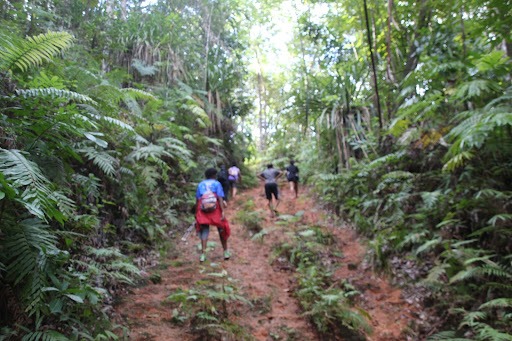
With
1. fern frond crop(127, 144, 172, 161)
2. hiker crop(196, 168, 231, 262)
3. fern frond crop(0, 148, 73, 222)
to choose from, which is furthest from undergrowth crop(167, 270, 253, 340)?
fern frond crop(127, 144, 172, 161)

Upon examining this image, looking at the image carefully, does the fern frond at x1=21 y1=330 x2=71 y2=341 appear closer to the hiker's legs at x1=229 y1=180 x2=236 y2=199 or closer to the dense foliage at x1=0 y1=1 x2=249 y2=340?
the dense foliage at x1=0 y1=1 x2=249 y2=340

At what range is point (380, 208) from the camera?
6.71m

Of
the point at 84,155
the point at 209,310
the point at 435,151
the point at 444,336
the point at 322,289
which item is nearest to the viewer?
the point at 444,336

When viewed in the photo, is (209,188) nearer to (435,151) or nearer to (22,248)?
(22,248)

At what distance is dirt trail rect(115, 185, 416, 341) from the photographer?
356 centimetres

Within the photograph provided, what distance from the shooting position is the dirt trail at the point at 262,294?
356 centimetres

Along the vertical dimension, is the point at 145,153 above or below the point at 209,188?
above

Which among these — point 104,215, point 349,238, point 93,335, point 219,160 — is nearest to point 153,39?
point 219,160

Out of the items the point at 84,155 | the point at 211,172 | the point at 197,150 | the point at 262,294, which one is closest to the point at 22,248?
the point at 84,155

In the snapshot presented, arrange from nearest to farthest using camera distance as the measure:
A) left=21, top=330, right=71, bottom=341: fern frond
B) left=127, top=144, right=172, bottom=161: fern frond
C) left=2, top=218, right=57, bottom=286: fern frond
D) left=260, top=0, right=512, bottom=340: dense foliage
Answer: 1. left=21, top=330, right=71, bottom=341: fern frond
2. left=2, top=218, right=57, bottom=286: fern frond
3. left=260, top=0, right=512, bottom=340: dense foliage
4. left=127, top=144, right=172, bottom=161: fern frond

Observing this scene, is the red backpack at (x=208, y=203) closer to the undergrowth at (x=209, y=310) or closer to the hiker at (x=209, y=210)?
the hiker at (x=209, y=210)

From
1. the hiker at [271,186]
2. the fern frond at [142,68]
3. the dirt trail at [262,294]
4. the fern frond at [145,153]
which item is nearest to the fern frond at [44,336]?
the dirt trail at [262,294]

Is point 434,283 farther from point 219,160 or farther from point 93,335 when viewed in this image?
point 219,160

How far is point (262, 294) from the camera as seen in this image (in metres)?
4.54
